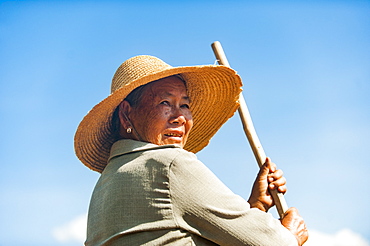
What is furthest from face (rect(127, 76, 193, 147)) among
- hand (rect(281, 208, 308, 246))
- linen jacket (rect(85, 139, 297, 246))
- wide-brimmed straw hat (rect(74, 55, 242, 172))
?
hand (rect(281, 208, 308, 246))

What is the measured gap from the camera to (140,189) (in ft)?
8.85

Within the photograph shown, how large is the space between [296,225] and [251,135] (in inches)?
36.2

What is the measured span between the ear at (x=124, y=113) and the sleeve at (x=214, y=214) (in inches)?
32.5

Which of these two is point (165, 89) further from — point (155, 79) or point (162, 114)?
point (162, 114)

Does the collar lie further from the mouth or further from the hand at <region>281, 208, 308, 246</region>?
the hand at <region>281, 208, 308, 246</region>

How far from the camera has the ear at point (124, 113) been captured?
11.2 feet

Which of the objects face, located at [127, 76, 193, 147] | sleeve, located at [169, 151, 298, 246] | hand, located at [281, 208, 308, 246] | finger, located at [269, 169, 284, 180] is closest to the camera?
sleeve, located at [169, 151, 298, 246]

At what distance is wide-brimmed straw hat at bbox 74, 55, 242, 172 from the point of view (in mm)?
3424

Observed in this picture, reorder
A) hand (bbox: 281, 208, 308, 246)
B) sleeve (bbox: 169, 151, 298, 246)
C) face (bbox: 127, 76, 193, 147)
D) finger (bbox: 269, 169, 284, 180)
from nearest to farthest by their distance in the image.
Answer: sleeve (bbox: 169, 151, 298, 246) → hand (bbox: 281, 208, 308, 246) → face (bbox: 127, 76, 193, 147) → finger (bbox: 269, 169, 284, 180)

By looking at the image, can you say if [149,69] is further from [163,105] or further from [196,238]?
[196,238]

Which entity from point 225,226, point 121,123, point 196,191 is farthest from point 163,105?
point 225,226

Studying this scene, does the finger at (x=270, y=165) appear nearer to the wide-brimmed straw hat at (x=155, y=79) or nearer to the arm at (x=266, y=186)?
the arm at (x=266, y=186)

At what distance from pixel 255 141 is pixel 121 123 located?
1057mm

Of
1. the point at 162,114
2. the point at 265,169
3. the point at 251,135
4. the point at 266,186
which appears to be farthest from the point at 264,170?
the point at 162,114
